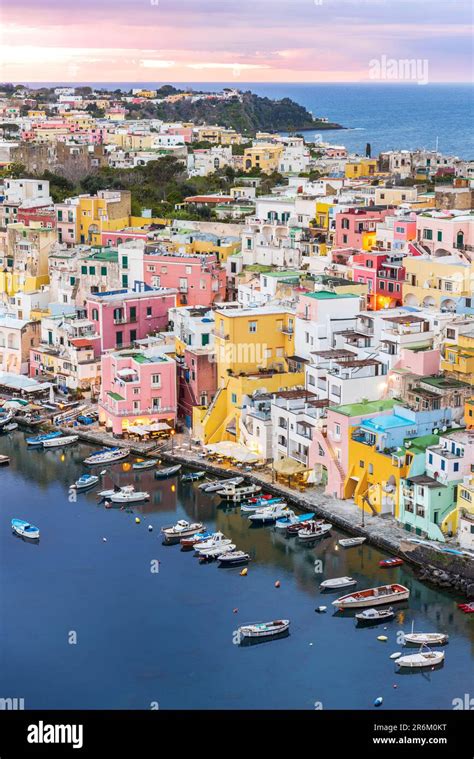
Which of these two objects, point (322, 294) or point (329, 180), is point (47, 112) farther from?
point (322, 294)

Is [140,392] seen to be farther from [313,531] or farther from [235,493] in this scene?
[313,531]

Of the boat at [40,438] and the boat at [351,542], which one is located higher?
the boat at [40,438]

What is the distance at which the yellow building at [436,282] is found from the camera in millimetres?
21672

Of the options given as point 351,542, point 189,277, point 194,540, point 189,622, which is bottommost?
point 189,622

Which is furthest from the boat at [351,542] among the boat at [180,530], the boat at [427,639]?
the boat at [427,639]

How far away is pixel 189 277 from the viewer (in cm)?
2491

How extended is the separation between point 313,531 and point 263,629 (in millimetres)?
2742

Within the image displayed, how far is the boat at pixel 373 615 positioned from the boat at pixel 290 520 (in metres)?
2.58

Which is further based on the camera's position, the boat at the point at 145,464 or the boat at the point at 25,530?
the boat at the point at 145,464

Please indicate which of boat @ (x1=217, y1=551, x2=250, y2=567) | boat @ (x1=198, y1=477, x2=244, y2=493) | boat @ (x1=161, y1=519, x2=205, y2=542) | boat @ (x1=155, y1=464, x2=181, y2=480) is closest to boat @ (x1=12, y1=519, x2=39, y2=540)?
boat @ (x1=161, y1=519, x2=205, y2=542)

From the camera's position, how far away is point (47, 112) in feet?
194

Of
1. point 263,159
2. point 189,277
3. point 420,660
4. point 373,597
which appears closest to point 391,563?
point 373,597

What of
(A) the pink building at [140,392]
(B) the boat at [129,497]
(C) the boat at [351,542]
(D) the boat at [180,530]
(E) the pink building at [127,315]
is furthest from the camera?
(E) the pink building at [127,315]

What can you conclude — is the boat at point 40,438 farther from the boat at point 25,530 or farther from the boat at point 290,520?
the boat at point 290,520
